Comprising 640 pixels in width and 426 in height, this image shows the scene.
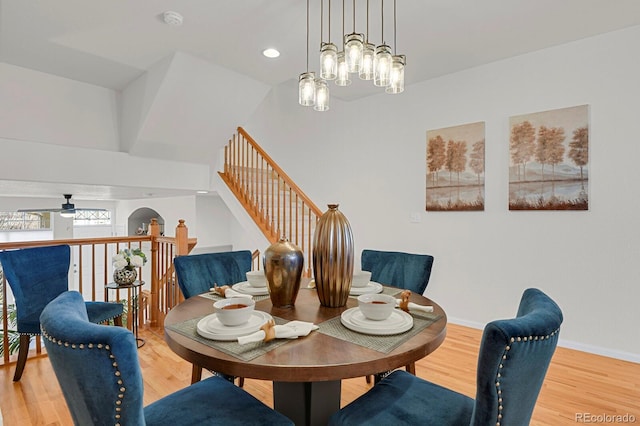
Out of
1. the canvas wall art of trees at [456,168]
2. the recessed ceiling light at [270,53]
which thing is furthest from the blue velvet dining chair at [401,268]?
the recessed ceiling light at [270,53]

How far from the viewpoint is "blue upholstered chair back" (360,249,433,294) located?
6.79 ft

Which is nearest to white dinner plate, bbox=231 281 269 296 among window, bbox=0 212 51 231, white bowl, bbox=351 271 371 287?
white bowl, bbox=351 271 371 287

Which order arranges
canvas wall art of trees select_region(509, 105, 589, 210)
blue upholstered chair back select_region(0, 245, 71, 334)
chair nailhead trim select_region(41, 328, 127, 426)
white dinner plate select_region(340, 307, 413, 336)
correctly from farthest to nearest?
canvas wall art of trees select_region(509, 105, 589, 210) < blue upholstered chair back select_region(0, 245, 71, 334) < white dinner plate select_region(340, 307, 413, 336) < chair nailhead trim select_region(41, 328, 127, 426)

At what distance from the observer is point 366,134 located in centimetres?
406

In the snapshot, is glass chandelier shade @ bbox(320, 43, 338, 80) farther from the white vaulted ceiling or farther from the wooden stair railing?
the wooden stair railing

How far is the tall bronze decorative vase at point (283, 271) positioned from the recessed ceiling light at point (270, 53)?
217 cm

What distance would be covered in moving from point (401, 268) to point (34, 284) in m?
2.41

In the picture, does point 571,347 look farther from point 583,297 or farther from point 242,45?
point 242,45

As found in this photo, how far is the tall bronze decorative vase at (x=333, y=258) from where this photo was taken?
1401 millimetres

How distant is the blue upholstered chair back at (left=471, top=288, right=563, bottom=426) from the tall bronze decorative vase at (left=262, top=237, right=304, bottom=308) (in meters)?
0.77

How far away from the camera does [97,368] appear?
2.53 ft

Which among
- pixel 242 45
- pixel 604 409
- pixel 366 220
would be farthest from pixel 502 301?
pixel 242 45

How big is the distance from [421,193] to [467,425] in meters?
2.73

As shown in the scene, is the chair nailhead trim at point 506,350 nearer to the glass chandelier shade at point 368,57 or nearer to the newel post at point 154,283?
the glass chandelier shade at point 368,57
